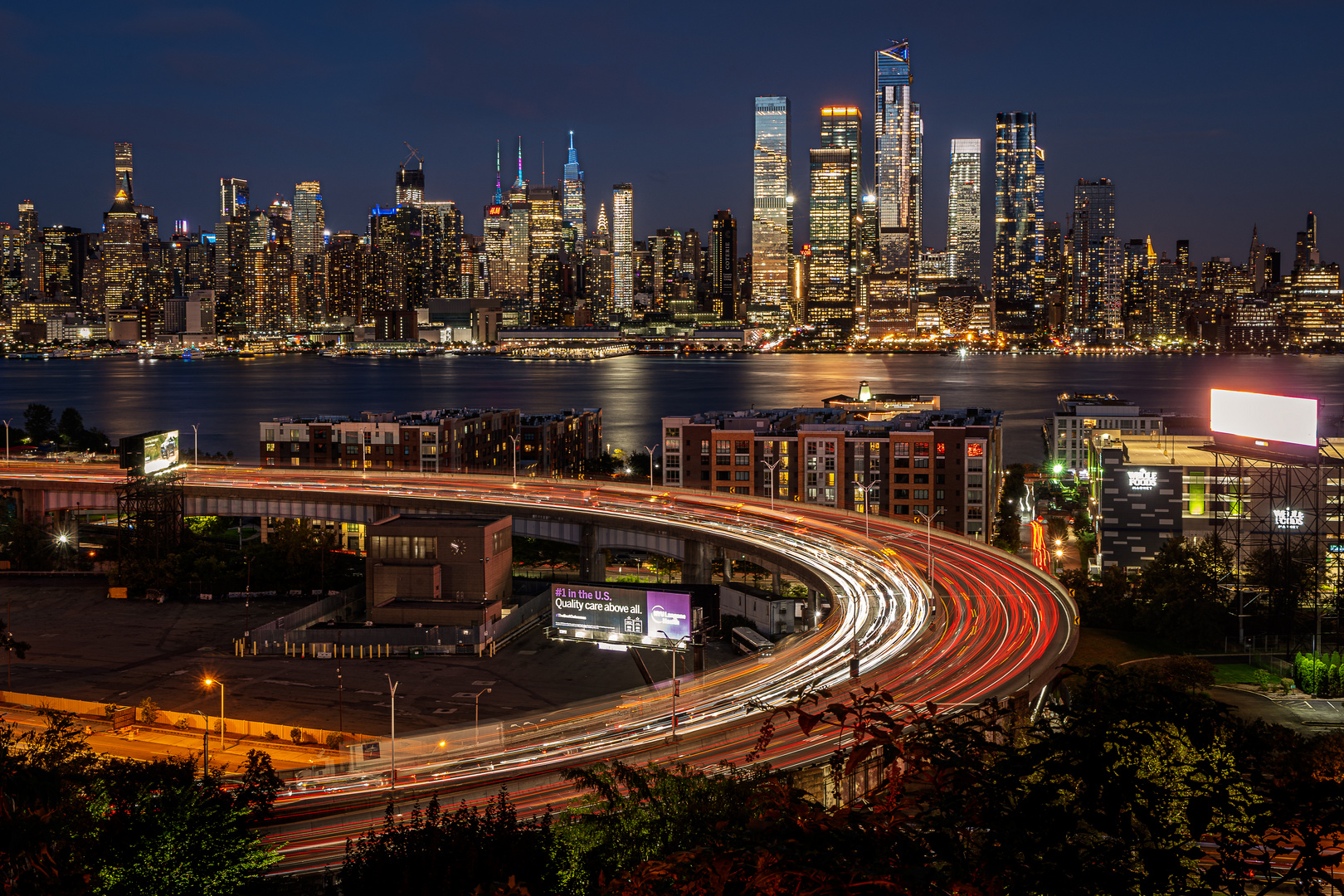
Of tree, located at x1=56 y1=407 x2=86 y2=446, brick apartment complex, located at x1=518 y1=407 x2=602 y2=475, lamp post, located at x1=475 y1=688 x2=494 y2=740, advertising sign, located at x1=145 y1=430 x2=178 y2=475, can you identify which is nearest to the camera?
lamp post, located at x1=475 y1=688 x2=494 y2=740

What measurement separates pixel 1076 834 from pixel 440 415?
184 ft

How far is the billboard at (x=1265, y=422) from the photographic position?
107ft

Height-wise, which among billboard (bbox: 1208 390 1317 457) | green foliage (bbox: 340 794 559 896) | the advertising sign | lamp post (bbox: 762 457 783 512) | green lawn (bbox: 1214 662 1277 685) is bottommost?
green lawn (bbox: 1214 662 1277 685)

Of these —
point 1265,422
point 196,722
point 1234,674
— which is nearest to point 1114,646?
point 1234,674

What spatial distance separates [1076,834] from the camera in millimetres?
6348

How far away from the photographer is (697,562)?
3591cm

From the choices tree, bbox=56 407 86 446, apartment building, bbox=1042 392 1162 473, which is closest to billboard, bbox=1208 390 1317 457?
apartment building, bbox=1042 392 1162 473

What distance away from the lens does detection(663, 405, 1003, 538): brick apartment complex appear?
46000 millimetres

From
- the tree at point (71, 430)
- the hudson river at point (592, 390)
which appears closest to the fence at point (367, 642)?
the tree at point (71, 430)

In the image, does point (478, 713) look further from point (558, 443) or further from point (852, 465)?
point (558, 443)

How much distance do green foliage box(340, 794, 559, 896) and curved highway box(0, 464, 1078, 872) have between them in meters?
2.29

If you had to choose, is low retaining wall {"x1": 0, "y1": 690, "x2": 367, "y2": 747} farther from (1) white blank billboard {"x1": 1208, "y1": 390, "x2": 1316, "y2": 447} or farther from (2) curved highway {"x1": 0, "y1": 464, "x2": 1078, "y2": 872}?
(1) white blank billboard {"x1": 1208, "y1": 390, "x2": 1316, "y2": 447}

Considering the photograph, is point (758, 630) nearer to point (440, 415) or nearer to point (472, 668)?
point (472, 668)

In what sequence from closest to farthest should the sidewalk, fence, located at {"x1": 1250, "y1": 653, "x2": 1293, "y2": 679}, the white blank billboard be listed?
the sidewalk → fence, located at {"x1": 1250, "y1": 653, "x2": 1293, "y2": 679} → the white blank billboard
